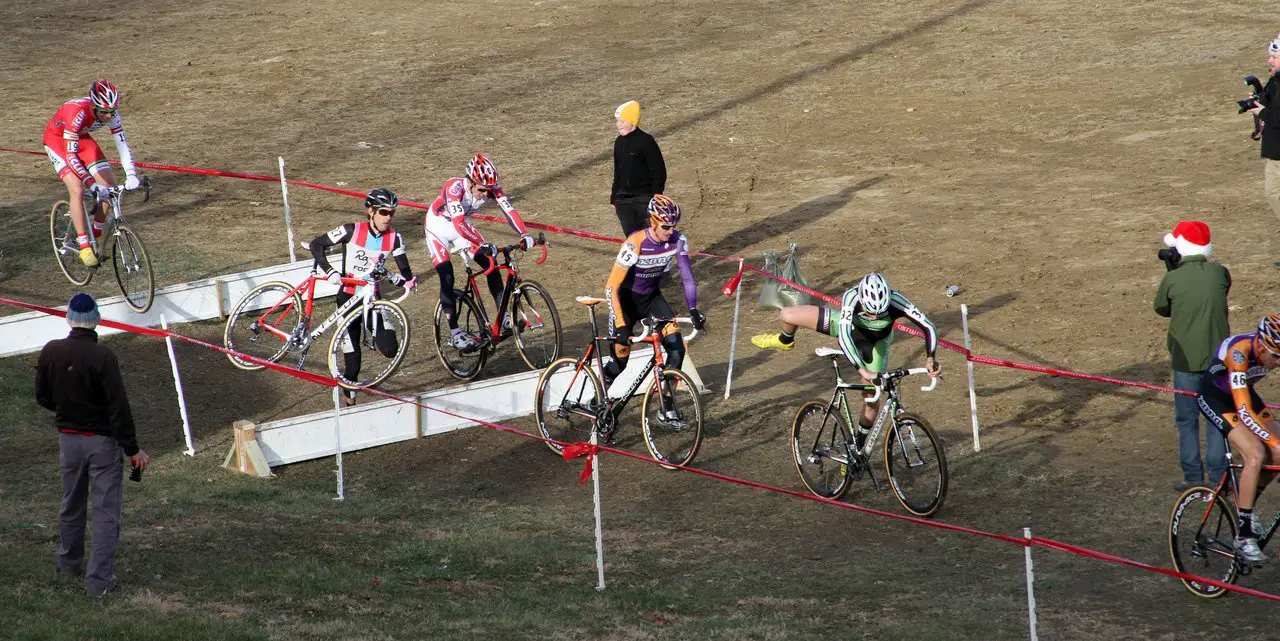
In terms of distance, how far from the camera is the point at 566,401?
1298 cm

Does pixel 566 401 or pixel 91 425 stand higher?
pixel 91 425

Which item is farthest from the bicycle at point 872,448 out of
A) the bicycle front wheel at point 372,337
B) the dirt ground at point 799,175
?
the bicycle front wheel at point 372,337

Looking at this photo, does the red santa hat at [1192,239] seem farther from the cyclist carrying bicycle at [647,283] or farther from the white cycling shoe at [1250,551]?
the cyclist carrying bicycle at [647,283]

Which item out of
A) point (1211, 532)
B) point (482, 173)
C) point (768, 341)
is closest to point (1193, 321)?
point (1211, 532)

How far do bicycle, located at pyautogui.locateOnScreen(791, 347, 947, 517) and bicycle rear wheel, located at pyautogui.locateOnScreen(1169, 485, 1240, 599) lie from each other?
5.89 feet

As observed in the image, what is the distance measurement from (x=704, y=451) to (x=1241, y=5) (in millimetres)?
18457

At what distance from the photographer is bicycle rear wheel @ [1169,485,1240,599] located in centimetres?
932

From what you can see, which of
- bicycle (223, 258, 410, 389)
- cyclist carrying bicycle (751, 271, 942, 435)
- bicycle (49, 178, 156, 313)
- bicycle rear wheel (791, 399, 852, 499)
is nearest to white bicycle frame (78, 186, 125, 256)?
bicycle (49, 178, 156, 313)

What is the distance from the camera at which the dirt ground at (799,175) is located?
1194 centimetres

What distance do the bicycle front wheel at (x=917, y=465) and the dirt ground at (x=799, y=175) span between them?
31cm

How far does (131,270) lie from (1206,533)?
38.8 ft

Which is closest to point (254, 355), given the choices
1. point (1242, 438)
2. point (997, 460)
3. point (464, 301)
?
point (464, 301)

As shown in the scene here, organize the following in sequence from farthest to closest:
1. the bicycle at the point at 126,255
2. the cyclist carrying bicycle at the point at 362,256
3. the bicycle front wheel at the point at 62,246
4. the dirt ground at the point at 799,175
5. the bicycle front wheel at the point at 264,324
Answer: the bicycle front wheel at the point at 62,246 < the bicycle at the point at 126,255 < the bicycle front wheel at the point at 264,324 < the cyclist carrying bicycle at the point at 362,256 < the dirt ground at the point at 799,175

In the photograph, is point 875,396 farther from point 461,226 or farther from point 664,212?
point 461,226
